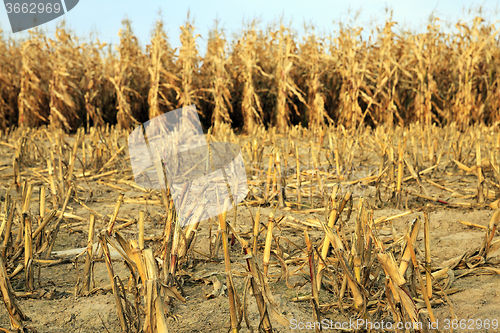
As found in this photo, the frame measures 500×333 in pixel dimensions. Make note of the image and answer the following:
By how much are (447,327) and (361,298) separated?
23 centimetres

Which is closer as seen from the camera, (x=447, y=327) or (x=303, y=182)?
(x=447, y=327)

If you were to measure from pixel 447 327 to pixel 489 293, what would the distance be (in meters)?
0.23

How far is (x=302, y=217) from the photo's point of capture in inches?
73.8

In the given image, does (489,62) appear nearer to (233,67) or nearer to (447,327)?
(233,67)

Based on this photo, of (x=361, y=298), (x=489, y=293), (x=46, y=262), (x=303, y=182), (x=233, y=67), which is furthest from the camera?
(x=233, y=67)

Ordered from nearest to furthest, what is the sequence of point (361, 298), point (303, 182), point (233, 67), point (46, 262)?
point (361, 298) → point (46, 262) → point (303, 182) → point (233, 67)

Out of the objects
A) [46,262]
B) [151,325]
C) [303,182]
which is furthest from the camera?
[303,182]

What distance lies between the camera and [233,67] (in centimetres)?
506

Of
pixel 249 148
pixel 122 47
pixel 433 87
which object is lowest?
pixel 249 148

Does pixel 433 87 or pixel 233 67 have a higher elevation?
pixel 233 67

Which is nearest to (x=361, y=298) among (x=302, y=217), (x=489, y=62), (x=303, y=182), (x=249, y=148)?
(x=302, y=217)

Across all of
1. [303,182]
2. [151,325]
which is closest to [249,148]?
[303,182]

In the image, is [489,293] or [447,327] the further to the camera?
[489,293]

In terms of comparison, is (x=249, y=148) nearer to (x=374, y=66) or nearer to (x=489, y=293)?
(x=489, y=293)
